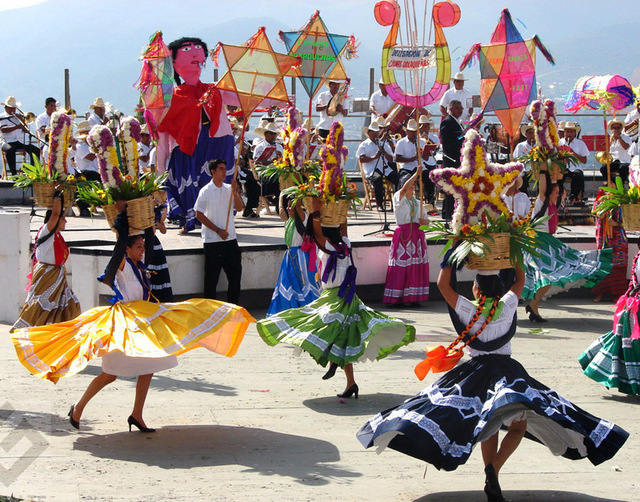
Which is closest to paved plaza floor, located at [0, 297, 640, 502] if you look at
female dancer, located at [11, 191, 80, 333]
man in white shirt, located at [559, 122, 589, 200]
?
female dancer, located at [11, 191, 80, 333]

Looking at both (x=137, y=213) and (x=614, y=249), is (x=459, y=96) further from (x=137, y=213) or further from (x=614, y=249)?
(x=137, y=213)

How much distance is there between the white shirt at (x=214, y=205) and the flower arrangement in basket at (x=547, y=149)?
3.49 metres

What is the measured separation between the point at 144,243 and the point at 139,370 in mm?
1003

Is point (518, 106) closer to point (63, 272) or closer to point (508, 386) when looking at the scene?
point (63, 272)

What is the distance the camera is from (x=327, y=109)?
19125 millimetres

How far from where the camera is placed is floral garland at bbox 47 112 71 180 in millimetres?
8773

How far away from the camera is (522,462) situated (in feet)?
21.2

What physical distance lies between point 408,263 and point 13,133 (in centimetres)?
1093

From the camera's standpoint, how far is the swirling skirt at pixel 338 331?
7.86m

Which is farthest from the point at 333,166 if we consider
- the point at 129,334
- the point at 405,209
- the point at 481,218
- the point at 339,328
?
the point at 405,209

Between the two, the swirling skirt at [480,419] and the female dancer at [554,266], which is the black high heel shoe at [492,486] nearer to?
the swirling skirt at [480,419]

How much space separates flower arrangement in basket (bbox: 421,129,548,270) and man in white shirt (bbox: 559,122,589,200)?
12454 millimetres

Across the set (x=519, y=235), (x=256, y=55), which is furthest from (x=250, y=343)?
(x=519, y=235)

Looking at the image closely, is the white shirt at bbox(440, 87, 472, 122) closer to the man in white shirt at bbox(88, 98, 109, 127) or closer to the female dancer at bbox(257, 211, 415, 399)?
the man in white shirt at bbox(88, 98, 109, 127)
